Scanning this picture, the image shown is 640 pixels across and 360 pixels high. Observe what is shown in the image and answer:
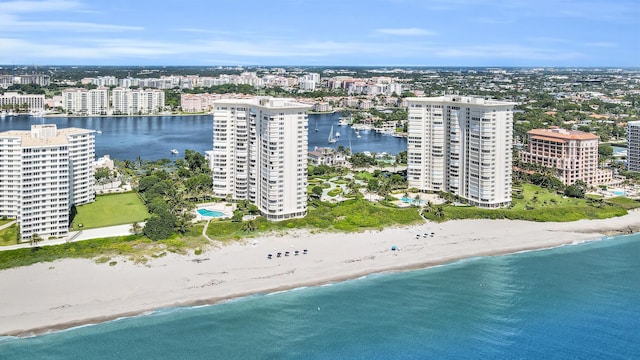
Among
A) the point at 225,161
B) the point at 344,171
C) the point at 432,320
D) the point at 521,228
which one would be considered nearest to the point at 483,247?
the point at 521,228

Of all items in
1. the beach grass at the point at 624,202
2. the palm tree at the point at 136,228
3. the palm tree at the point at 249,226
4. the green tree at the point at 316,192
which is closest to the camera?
the palm tree at the point at 136,228

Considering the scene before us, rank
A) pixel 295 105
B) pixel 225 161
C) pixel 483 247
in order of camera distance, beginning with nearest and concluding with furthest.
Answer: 1. pixel 483 247
2. pixel 295 105
3. pixel 225 161

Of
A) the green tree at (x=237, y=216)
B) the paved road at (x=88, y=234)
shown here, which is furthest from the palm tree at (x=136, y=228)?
the green tree at (x=237, y=216)

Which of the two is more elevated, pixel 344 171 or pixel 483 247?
pixel 344 171

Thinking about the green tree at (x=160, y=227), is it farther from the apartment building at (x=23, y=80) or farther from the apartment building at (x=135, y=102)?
the apartment building at (x=23, y=80)

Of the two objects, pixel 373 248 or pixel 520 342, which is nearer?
pixel 520 342

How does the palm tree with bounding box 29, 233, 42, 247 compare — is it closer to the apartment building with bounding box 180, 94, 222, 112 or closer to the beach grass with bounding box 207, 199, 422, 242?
the beach grass with bounding box 207, 199, 422, 242

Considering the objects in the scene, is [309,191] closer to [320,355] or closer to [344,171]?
[344,171]
